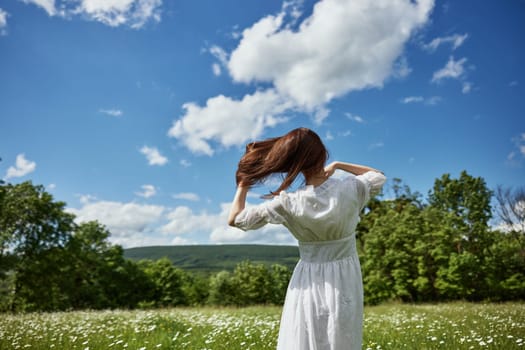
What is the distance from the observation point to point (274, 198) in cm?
257

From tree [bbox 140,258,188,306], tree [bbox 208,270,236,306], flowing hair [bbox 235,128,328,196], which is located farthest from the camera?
tree [bbox 208,270,236,306]

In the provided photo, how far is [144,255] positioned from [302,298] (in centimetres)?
21116

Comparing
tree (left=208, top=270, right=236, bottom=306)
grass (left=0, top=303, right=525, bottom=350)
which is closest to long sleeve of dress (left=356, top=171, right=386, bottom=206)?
grass (left=0, top=303, right=525, bottom=350)

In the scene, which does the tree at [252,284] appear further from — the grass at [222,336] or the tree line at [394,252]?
the grass at [222,336]

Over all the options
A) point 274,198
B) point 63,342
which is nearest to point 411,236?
point 63,342

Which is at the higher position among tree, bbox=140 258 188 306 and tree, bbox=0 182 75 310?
tree, bbox=0 182 75 310

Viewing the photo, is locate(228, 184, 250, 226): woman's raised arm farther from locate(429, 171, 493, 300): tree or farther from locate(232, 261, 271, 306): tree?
locate(232, 261, 271, 306): tree

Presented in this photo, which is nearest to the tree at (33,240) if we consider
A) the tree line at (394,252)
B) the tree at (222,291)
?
the tree line at (394,252)

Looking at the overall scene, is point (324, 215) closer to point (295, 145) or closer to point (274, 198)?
point (274, 198)

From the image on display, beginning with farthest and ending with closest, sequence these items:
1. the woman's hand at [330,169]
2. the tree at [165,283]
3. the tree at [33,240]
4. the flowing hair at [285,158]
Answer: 1. the tree at [165,283]
2. the tree at [33,240]
3. the woman's hand at [330,169]
4. the flowing hair at [285,158]

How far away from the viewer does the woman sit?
99.0 inches

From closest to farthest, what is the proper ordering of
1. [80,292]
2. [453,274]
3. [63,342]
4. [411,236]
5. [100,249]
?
[63,342] → [453,274] → [411,236] → [80,292] → [100,249]

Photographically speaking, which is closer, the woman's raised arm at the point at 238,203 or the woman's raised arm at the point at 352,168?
the woman's raised arm at the point at 238,203

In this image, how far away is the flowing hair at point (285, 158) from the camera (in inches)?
98.3
